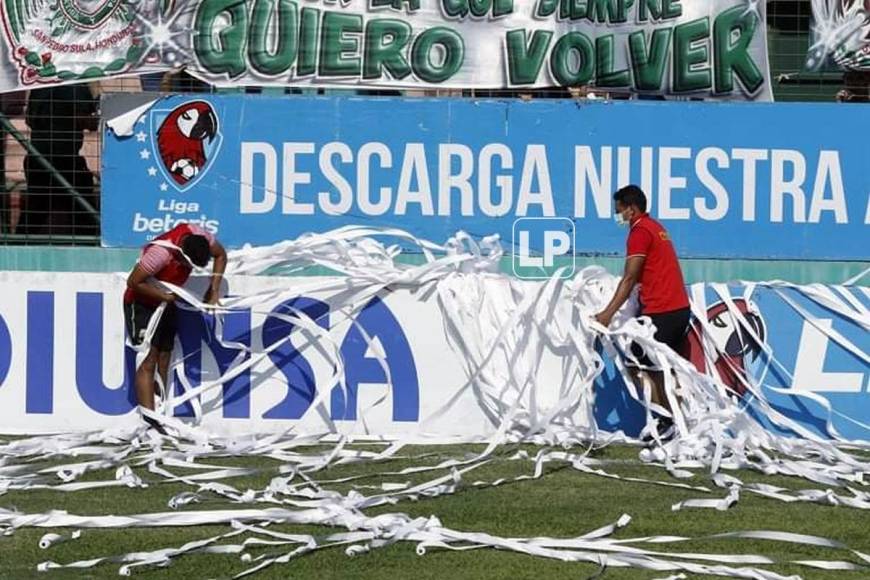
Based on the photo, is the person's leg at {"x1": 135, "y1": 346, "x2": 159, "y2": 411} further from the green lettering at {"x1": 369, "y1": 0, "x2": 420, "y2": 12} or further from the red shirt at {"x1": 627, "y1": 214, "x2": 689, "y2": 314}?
the red shirt at {"x1": 627, "y1": 214, "x2": 689, "y2": 314}

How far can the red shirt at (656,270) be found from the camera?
1122 centimetres

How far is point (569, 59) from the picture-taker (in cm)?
1262

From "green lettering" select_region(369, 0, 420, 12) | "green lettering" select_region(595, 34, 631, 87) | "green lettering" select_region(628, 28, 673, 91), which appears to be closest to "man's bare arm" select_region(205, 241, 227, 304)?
"green lettering" select_region(369, 0, 420, 12)

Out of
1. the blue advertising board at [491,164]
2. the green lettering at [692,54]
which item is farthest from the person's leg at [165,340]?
the green lettering at [692,54]

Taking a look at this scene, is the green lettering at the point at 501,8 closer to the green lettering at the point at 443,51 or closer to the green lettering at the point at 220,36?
the green lettering at the point at 443,51

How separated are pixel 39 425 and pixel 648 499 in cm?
461

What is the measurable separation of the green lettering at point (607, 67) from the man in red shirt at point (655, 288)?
159 centimetres

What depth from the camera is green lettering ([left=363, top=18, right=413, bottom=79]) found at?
12.6 m

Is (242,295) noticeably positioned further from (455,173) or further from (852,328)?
(852,328)

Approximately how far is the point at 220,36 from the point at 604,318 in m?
3.62

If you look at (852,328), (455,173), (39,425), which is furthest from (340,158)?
(852,328)

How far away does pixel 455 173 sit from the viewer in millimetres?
12609

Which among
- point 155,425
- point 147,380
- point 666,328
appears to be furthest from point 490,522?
point 147,380

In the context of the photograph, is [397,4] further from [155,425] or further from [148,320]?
[155,425]
